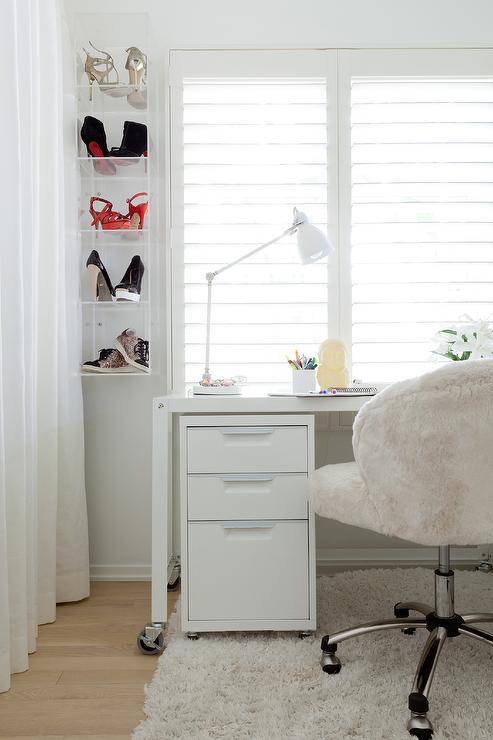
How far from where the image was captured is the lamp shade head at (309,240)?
7.25 feet

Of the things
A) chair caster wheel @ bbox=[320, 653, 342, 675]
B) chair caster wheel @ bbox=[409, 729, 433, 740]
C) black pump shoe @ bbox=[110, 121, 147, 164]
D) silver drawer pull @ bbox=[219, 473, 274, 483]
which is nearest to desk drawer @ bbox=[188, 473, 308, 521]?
silver drawer pull @ bbox=[219, 473, 274, 483]

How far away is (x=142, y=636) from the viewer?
5.87ft

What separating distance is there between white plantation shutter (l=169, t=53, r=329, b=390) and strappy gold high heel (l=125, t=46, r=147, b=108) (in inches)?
7.4

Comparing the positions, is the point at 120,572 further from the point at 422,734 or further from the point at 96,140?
the point at 96,140

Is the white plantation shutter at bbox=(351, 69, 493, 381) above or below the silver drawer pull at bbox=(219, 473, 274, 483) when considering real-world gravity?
above

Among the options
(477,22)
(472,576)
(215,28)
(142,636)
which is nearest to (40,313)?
(142,636)

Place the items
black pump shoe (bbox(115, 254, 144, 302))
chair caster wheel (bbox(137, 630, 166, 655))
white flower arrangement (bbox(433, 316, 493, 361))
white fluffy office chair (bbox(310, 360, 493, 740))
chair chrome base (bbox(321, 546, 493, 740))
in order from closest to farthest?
white fluffy office chair (bbox(310, 360, 493, 740))
chair chrome base (bbox(321, 546, 493, 740))
chair caster wheel (bbox(137, 630, 166, 655))
white flower arrangement (bbox(433, 316, 493, 361))
black pump shoe (bbox(115, 254, 144, 302))

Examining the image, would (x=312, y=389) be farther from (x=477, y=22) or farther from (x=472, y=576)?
(x=477, y=22)

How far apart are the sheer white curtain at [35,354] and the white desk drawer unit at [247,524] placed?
0.46m

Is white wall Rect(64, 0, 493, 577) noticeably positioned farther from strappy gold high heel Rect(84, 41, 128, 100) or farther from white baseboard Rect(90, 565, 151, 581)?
strappy gold high heel Rect(84, 41, 128, 100)

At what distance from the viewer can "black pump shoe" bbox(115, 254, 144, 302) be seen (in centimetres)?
238

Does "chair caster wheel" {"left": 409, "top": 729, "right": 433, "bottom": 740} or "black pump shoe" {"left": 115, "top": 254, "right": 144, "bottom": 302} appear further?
"black pump shoe" {"left": 115, "top": 254, "right": 144, "bottom": 302}

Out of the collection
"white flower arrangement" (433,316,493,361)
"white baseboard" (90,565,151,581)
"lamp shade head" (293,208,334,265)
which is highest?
"lamp shade head" (293,208,334,265)

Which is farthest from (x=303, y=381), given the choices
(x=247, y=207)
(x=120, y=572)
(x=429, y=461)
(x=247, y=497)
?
(x=120, y=572)
